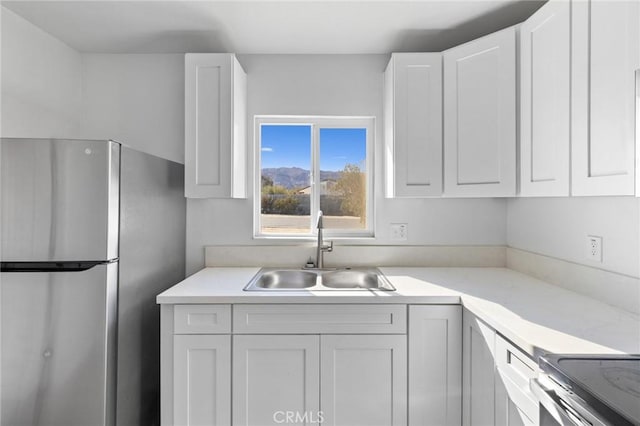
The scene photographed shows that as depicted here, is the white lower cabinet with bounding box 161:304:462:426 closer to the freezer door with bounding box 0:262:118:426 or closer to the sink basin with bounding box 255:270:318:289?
the freezer door with bounding box 0:262:118:426

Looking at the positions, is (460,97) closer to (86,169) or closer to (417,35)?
(417,35)

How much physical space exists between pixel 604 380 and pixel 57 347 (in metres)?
1.86

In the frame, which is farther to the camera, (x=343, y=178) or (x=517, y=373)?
(x=343, y=178)

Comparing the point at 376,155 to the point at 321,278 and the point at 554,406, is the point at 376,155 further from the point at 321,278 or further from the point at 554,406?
the point at 554,406

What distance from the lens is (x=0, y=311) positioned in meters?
1.31

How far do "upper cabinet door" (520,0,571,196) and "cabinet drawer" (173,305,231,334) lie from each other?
1513 millimetres

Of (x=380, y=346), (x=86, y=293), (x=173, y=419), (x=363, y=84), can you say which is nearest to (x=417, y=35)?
(x=363, y=84)

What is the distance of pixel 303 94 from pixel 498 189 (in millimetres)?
1317

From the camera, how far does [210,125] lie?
1.91 m

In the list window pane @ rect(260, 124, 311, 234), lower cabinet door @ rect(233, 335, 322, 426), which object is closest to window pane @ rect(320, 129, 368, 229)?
window pane @ rect(260, 124, 311, 234)

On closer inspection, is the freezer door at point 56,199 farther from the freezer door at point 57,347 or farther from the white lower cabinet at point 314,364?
the white lower cabinet at point 314,364

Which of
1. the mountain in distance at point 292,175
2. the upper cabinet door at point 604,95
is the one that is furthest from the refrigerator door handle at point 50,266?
the upper cabinet door at point 604,95

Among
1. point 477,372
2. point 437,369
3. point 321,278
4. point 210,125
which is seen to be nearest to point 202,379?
point 321,278

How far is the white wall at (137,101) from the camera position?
7.19ft
